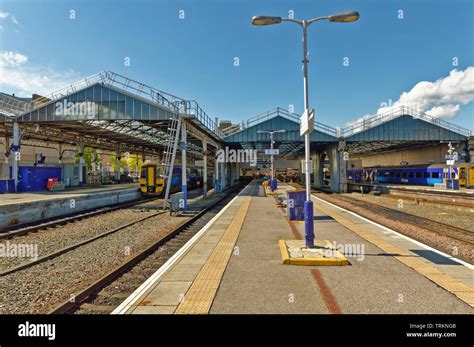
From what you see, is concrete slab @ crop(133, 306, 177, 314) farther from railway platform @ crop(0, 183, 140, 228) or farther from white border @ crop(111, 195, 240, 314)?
railway platform @ crop(0, 183, 140, 228)

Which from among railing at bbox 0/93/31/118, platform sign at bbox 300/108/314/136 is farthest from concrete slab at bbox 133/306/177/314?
railing at bbox 0/93/31/118

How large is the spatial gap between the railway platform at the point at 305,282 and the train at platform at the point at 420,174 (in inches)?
1132

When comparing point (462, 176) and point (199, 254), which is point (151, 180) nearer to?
point (199, 254)

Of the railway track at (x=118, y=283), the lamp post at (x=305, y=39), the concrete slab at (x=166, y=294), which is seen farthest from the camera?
the lamp post at (x=305, y=39)

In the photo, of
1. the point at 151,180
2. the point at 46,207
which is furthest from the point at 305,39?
the point at 151,180

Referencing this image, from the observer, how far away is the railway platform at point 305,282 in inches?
162

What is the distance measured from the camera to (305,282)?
505 cm

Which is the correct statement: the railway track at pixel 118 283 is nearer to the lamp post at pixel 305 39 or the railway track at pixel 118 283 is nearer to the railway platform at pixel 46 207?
the lamp post at pixel 305 39

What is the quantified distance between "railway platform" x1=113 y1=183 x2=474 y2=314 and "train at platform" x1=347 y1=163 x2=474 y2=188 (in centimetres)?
2875

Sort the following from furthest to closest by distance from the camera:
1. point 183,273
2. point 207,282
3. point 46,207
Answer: point 46,207 → point 183,273 → point 207,282

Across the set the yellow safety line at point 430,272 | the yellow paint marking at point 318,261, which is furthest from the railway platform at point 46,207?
the yellow safety line at point 430,272

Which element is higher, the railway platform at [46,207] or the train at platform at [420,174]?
the train at platform at [420,174]

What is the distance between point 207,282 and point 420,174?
37540mm
